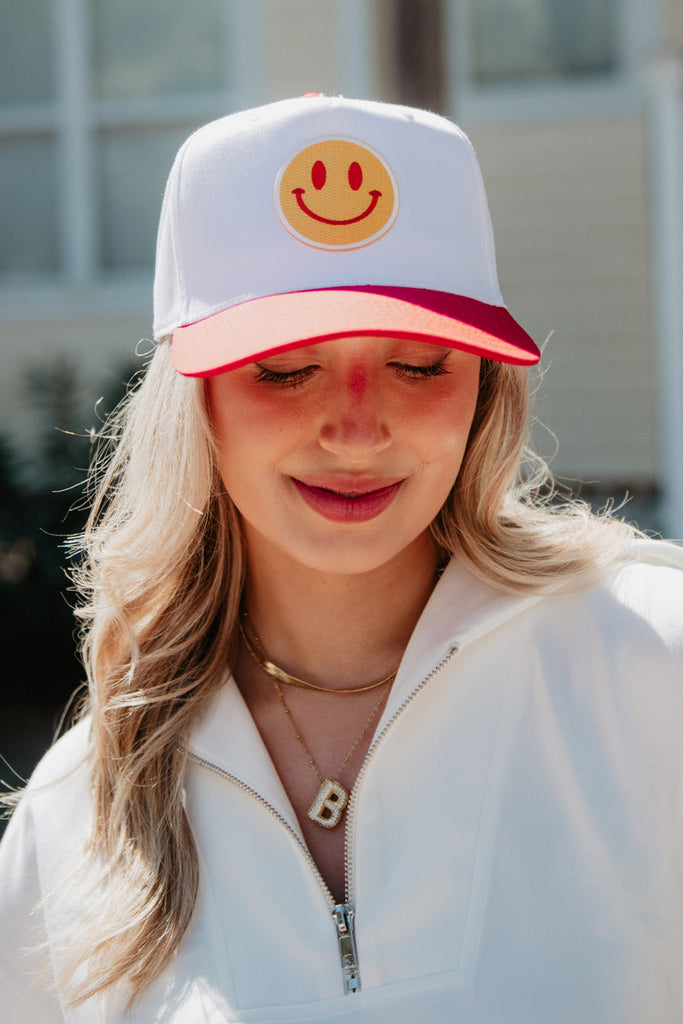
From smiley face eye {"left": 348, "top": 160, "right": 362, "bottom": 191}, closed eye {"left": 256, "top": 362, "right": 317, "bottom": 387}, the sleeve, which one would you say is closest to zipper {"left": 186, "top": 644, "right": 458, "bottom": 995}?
the sleeve

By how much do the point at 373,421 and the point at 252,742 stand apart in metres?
0.57

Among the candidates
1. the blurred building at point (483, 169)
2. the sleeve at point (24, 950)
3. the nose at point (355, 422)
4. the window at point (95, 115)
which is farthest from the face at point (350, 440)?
the window at point (95, 115)

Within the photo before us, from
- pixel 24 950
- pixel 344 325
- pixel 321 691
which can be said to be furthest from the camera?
pixel 321 691

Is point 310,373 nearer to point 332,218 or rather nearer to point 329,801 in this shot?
point 332,218

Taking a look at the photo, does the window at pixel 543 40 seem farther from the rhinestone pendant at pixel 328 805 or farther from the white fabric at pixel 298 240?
the rhinestone pendant at pixel 328 805

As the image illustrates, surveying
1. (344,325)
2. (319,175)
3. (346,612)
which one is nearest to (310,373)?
(344,325)

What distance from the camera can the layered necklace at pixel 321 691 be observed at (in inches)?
74.6

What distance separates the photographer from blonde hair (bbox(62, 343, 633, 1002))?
1849 millimetres

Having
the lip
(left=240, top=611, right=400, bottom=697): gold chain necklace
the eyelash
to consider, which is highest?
the eyelash

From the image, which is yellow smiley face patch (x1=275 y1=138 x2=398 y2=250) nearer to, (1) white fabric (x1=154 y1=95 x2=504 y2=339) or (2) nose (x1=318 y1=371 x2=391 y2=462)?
(1) white fabric (x1=154 y1=95 x2=504 y2=339)

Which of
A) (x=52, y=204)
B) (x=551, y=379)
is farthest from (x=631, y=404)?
(x=52, y=204)

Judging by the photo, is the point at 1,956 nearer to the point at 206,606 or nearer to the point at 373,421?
the point at 206,606

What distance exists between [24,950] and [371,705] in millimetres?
672

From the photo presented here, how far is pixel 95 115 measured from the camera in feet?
23.2
